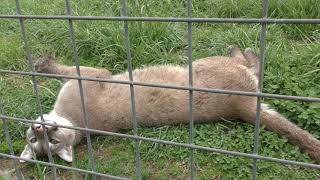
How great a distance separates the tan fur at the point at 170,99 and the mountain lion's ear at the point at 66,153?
0.33 m

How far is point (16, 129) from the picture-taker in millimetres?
3902

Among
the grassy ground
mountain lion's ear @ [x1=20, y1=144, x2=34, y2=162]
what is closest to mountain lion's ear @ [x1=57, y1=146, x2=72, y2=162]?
the grassy ground

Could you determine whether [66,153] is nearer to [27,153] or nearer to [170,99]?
[27,153]

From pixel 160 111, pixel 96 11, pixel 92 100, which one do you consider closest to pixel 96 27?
pixel 96 11

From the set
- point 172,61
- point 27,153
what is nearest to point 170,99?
point 172,61

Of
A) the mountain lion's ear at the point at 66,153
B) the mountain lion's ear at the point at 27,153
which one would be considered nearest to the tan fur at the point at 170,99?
the mountain lion's ear at the point at 66,153

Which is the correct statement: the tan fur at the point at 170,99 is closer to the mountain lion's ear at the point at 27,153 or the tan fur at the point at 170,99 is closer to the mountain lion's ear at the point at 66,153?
the mountain lion's ear at the point at 66,153

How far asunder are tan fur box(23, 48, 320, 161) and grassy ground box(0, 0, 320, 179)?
0.34 feet

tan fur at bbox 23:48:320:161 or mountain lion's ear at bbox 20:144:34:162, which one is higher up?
tan fur at bbox 23:48:320:161

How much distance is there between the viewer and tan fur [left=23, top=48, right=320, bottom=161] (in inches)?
148

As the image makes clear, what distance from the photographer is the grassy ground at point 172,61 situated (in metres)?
3.40

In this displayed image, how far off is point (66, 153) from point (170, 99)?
100 cm

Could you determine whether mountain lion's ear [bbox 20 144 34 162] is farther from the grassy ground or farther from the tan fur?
the tan fur

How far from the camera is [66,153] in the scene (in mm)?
3652
